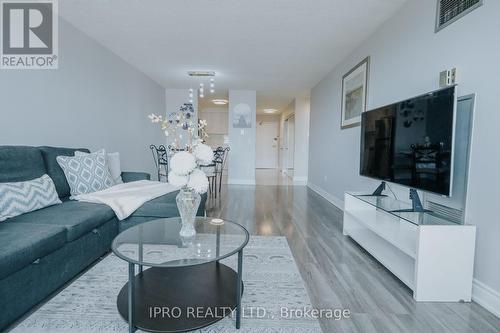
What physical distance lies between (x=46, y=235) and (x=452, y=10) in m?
3.21

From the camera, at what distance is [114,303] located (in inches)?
64.1

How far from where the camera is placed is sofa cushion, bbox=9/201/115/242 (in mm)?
1812

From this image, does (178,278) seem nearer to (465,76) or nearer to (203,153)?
(203,153)

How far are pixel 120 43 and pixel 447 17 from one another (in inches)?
151

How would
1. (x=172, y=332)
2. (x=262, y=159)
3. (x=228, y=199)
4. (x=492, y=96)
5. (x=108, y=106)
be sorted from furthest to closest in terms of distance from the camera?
1. (x=262, y=159)
2. (x=228, y=199)
3. (x=108, y=106)
4. (x=492, y=96)
5. (x=172, y=332)

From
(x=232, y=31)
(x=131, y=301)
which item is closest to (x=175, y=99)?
(x=232, y=31)

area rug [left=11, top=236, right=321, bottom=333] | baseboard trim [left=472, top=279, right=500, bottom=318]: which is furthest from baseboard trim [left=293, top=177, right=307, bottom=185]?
baseboard trim [left=472, top=279, right=500, bottom=318]

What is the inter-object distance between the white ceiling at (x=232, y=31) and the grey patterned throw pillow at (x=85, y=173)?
160cm

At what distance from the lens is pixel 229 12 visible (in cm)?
285

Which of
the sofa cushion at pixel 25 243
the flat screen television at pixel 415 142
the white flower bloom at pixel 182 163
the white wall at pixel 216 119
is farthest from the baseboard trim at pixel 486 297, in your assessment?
the white wall at pixel 216 119

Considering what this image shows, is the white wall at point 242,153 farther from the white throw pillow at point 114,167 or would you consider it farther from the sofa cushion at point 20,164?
the sofa cushion at point 20,164

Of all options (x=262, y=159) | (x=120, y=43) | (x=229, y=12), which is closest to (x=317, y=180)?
(x=229, y=12)

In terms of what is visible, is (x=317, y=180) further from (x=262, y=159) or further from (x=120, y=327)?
(x=262, y=159)

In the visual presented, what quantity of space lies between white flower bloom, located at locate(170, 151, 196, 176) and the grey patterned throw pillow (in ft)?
5.19
